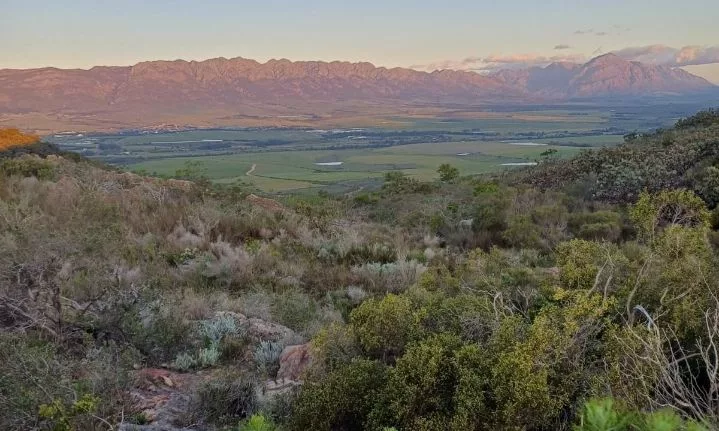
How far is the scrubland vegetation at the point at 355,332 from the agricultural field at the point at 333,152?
21957 mm

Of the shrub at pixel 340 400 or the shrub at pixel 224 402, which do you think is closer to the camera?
the shrub at pixel 340 400

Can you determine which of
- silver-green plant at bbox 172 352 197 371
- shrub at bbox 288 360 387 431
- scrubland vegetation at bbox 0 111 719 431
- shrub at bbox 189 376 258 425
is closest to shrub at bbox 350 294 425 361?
scrubland vegetation at bbox 0 111 719 431

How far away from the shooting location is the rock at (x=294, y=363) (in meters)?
4.35

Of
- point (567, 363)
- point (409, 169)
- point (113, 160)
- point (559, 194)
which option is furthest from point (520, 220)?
point (113, 160)

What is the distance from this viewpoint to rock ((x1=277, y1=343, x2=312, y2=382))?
4.35 metres

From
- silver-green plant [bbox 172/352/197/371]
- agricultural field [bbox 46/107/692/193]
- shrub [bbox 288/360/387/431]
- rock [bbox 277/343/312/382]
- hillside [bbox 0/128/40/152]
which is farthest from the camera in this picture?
agricultural field [bbox 46/107/692/193]

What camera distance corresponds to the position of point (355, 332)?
426 cm

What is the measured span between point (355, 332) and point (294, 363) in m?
0.64

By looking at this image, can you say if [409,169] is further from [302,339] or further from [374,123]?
[374,123]

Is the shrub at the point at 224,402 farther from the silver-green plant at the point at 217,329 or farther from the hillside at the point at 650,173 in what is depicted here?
the hillside at the point at 650,173

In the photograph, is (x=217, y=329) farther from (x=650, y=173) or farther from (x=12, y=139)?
(x=12, y=139)

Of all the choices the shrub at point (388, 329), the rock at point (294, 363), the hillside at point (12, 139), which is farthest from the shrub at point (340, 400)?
the hillside at point (12, 139)

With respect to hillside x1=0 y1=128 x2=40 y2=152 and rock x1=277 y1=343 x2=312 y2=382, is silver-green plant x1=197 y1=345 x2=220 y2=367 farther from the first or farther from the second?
hillside x1=0 y1=128 x2=40 y2=152

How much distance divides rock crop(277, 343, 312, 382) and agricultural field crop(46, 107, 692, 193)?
978 inches
